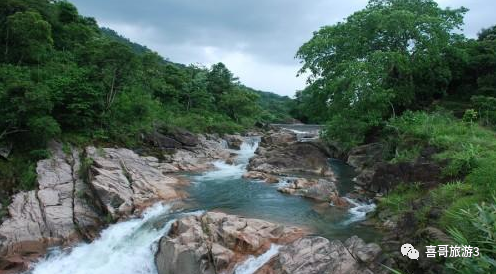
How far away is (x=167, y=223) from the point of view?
12961 mm

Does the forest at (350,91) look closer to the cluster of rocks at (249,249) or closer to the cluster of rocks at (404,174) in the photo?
the cluster of rocks at (404,174)

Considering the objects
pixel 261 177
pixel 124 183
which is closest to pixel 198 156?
pixel 261 177

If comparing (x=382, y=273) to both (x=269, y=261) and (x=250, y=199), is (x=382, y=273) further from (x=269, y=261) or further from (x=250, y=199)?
(x=250, y=199)

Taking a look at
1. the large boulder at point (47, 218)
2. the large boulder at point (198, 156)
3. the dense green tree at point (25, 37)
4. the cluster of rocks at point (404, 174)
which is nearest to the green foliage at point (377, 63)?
the cluster of rocks at point (404, 174)

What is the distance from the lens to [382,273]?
855cm

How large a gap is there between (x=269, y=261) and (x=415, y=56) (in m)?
18.6

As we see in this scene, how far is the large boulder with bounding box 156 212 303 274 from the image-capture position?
33.1ft

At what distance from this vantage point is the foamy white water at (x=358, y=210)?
523 inches

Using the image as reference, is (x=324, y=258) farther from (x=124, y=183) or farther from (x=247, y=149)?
(x=247, y=149)

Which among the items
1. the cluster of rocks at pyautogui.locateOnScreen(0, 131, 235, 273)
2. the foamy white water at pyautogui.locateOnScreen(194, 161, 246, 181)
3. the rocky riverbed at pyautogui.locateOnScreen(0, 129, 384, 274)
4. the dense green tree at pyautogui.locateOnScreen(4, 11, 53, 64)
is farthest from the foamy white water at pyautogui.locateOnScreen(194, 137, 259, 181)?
the dense green tree at pyautogui.locateOnScreen(4, 11, 53, 64)

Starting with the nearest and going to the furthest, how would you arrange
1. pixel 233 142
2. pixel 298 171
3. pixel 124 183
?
pixel 124 183 < pixel 298 171 < pixel 233 142

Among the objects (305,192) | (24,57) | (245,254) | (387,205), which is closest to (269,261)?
(245,254)

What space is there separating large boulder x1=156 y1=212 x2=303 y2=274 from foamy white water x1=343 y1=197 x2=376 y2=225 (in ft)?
8.72

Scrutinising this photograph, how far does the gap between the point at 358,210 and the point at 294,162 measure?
9.62 metres
